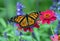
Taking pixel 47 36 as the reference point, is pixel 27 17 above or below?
above

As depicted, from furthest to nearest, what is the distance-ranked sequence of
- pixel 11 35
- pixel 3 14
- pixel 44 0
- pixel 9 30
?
pixel 44 0
pixel 3 14
pixel 9 30
pixel 11 35

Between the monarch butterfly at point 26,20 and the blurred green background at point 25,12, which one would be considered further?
the blurred green background at point 25,12

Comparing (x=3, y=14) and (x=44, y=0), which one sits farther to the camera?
(x=44, y=0)

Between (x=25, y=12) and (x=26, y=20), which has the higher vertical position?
(x=26, y=20)

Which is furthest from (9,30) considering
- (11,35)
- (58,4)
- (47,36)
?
(58,4)

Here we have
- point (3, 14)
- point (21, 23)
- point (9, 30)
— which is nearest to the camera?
point (21, 23)

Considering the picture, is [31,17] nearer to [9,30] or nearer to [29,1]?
[9,30]

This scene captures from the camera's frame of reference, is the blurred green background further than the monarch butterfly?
Yes

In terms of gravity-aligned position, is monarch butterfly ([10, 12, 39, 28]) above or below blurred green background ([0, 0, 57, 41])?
above

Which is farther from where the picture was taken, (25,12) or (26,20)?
(25,12)

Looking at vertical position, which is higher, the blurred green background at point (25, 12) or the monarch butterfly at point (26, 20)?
the monarch butterfly at point (26, 20)
